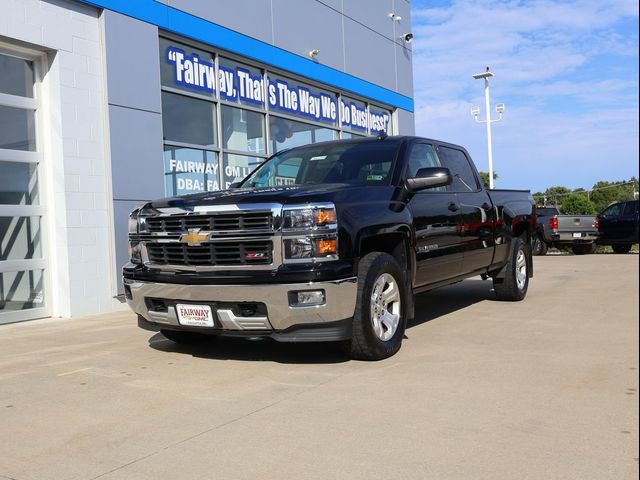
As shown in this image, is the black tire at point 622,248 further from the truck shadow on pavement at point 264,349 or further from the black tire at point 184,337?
the black tire at point 184,337

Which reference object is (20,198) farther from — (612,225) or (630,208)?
(630,208)

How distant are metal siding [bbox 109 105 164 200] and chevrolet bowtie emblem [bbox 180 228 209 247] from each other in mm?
4356

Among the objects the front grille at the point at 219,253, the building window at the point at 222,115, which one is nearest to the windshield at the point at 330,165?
the front grille at the point at 219,253

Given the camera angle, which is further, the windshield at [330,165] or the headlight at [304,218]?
the windshield at [330,165]

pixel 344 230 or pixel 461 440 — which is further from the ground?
pixel 344 230

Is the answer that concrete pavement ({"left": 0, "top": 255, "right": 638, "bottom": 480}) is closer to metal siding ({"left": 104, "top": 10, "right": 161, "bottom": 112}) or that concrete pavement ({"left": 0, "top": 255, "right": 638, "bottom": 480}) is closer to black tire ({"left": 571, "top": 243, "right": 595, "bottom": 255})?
metal siding ({"left": 104, "top": 10, "right": 161, "bottom": 112})

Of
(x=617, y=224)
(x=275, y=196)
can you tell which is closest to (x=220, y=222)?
(x=275, y=196)

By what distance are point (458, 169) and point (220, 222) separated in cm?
347

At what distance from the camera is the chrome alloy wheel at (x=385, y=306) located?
5223 millimetres

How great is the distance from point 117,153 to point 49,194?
1.13 m

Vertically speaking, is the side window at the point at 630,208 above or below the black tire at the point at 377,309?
above

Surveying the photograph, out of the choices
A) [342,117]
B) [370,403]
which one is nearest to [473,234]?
[370,403]

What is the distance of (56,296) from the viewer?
858 cm

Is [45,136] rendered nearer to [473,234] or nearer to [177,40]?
[177,40]
